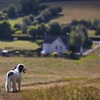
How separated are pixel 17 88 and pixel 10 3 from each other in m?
117

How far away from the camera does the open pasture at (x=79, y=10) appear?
406 ft

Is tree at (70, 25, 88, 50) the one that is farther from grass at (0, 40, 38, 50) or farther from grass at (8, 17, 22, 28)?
grass at (8, 17, 22, 28)

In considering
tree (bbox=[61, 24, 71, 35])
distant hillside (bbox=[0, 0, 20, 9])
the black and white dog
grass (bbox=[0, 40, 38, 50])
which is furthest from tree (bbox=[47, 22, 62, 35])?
the black and white dog

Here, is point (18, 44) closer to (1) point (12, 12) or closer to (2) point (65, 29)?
(2) point (65, 29)

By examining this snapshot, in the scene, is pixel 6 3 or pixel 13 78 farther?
pixel 6 3

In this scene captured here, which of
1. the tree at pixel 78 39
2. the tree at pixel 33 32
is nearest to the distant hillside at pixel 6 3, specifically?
the tree at pixel 33 32

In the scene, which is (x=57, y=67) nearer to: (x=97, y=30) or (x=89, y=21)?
(x=97, y=30)

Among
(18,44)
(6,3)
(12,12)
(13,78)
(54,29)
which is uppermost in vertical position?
(6,3)

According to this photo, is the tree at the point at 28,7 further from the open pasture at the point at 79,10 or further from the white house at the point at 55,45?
the white house at the point at 55,45

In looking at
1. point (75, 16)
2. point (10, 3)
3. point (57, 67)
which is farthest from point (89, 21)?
point (57, 67)

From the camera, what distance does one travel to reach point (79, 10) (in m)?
135

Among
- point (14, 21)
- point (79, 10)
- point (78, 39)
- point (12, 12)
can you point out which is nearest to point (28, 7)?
point (12, 12)

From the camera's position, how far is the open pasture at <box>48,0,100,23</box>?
12372cm

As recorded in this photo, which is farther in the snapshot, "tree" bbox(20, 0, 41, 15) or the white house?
"tree" bbox(20, 0, 41, 15)
